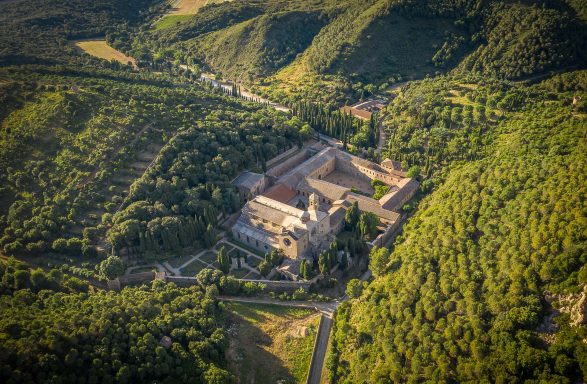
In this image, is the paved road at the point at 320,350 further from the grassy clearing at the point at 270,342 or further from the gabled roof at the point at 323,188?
the gabled roof at the point at 323,188

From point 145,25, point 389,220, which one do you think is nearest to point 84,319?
point 389,220

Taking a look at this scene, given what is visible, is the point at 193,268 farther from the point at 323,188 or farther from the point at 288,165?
the point at 288,165

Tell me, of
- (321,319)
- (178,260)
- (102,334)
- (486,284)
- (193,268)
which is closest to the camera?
(102,334)

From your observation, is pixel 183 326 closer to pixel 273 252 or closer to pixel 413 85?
pixel 273 252

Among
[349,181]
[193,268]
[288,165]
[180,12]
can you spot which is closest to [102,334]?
[193,268]

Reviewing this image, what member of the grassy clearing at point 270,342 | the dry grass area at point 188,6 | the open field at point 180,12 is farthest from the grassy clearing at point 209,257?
the dry grass area at point 188,6

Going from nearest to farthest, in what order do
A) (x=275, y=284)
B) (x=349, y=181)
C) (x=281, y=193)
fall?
(x=275, y=284) → (x=281, y=193) → (x=349, y=181)
